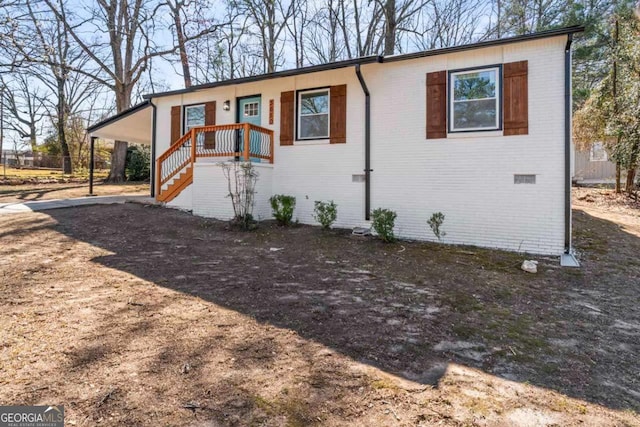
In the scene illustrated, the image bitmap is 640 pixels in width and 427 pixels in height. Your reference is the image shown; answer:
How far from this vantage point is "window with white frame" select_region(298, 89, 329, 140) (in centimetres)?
902

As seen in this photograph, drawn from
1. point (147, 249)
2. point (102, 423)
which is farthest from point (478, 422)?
point (147, 249)

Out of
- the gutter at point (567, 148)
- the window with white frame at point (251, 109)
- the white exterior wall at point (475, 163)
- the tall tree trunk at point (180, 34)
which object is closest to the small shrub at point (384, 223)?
the white exterior wall at point (475, 163)

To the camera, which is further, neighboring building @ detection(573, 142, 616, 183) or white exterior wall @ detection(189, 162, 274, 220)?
neighboring building @ detection(573, 142, 616, 183)

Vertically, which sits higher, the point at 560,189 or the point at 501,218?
the point at 560,189

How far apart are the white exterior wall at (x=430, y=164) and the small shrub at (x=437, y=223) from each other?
16 centimetres

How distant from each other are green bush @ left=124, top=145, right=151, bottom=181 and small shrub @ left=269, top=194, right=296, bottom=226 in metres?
13.1

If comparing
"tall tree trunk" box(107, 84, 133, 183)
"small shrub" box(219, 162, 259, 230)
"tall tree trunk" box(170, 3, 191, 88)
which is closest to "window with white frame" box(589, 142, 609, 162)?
"small shrub" box(219, 162, 259, 230)

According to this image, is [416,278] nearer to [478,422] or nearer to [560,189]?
[478,422]

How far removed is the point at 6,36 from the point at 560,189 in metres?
13.2

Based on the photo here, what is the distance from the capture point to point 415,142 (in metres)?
7.84

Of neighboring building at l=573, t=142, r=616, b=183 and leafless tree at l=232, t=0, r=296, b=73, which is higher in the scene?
leafless tree at l=232, t=0, r=296, b=73

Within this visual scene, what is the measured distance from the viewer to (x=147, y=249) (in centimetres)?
630

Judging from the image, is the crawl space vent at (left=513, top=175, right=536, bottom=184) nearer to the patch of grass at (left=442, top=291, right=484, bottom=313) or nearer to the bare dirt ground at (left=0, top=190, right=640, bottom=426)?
the bare dirt ground at (left=0, top=190, right=640, bottom=426)

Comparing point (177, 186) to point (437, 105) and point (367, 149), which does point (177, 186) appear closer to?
point (367, 149)
